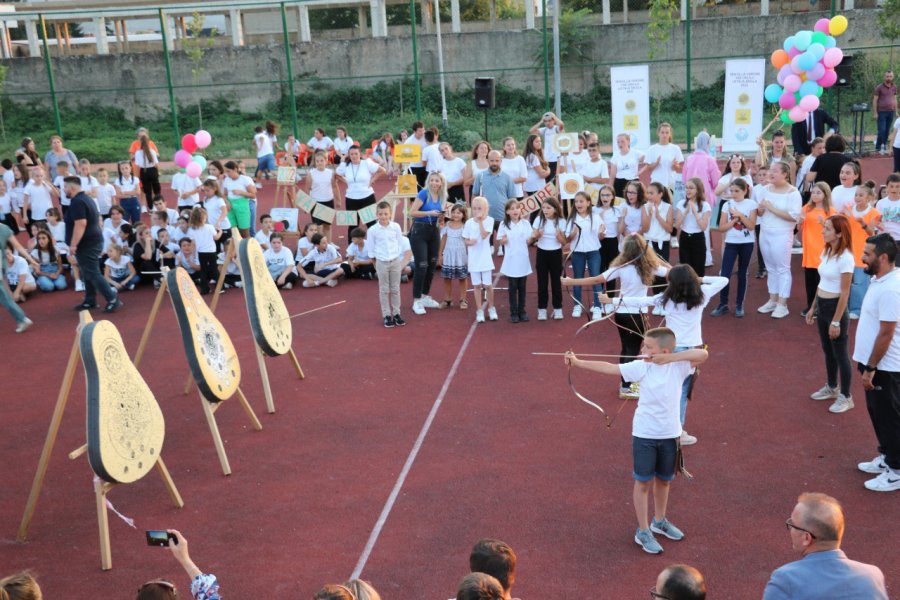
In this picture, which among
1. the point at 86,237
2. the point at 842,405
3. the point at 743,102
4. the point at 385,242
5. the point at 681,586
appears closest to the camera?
the point at 681,586

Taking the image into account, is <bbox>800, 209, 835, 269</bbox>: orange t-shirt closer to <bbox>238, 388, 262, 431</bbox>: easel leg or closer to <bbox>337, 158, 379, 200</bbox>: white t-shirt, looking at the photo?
<bbox>238, 388, 262, 431</bbox>: easel leg

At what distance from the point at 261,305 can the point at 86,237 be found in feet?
15.5

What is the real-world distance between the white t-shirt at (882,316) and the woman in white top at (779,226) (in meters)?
4.18

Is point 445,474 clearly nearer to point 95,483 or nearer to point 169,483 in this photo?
point 169,483

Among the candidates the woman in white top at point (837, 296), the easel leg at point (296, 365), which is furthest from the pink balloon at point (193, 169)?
the woman in white top at point (837, 296)

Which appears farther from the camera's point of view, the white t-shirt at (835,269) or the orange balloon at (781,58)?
the orange balloon at (781,58)

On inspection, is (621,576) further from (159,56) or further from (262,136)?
(159,56)

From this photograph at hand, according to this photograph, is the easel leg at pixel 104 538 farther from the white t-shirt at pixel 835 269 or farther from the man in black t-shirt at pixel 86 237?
the man in black t-shirt at pixel 86 237

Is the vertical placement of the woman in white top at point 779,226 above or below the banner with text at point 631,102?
below

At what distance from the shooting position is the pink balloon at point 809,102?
14367 millimetres

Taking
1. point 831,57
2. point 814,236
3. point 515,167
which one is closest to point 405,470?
point 814,236

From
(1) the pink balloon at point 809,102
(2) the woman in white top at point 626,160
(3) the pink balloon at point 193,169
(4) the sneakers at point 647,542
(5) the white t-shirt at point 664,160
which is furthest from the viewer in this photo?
(3) the pink balloon at point 193,169

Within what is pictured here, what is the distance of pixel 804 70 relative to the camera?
14398 mm

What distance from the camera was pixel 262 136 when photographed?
75.8 ft
